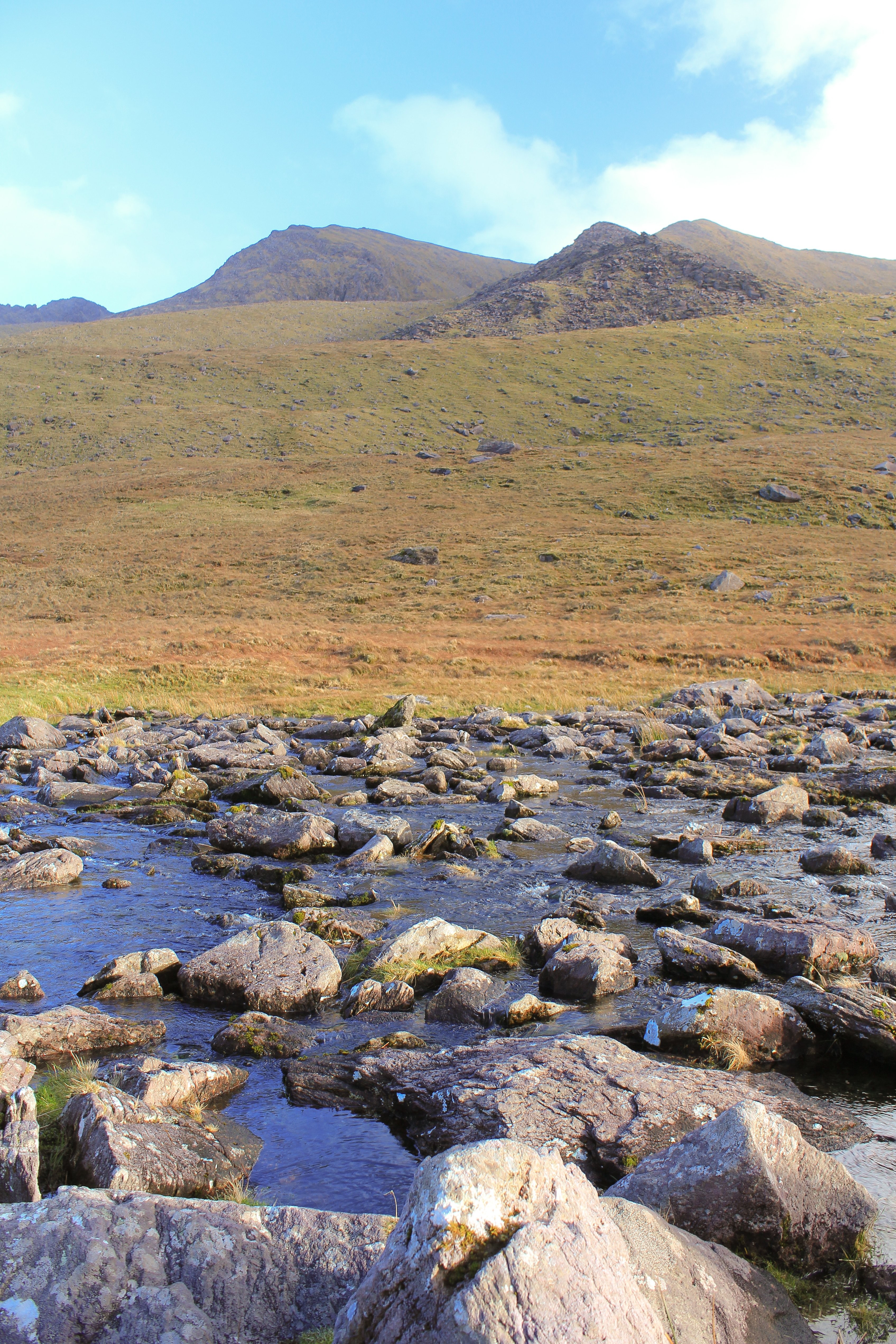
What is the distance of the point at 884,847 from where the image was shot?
15.8 meters

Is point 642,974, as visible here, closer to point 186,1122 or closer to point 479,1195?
point 186,1122

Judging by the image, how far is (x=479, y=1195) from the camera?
11.9 ft

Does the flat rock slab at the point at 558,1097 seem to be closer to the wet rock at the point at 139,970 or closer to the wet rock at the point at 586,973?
the wet rock at the point at 586,973

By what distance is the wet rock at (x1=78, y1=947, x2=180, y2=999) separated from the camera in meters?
9.95

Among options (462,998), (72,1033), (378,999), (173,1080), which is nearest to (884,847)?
(462,998)

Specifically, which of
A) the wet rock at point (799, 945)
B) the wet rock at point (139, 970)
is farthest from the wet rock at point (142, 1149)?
the wet rock at point (799, 945)

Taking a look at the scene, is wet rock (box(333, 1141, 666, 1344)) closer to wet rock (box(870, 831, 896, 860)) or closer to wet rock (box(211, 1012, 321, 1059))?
wet rock (box(211, 1012, 321, 1059))

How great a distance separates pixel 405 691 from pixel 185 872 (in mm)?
23314

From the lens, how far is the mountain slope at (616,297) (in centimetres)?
16262

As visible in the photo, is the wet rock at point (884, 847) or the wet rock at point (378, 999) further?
the wet rock at point (884, 847)

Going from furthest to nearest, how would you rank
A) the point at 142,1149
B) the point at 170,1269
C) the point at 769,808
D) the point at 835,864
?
the point at 769,808 < the point at 835,864 < the point at 142,1149 < the point at 170,1269

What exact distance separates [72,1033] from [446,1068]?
3679 mm

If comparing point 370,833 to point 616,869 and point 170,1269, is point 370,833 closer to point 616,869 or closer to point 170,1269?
point 616,869

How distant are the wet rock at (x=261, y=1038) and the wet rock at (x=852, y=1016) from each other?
4922 mm
